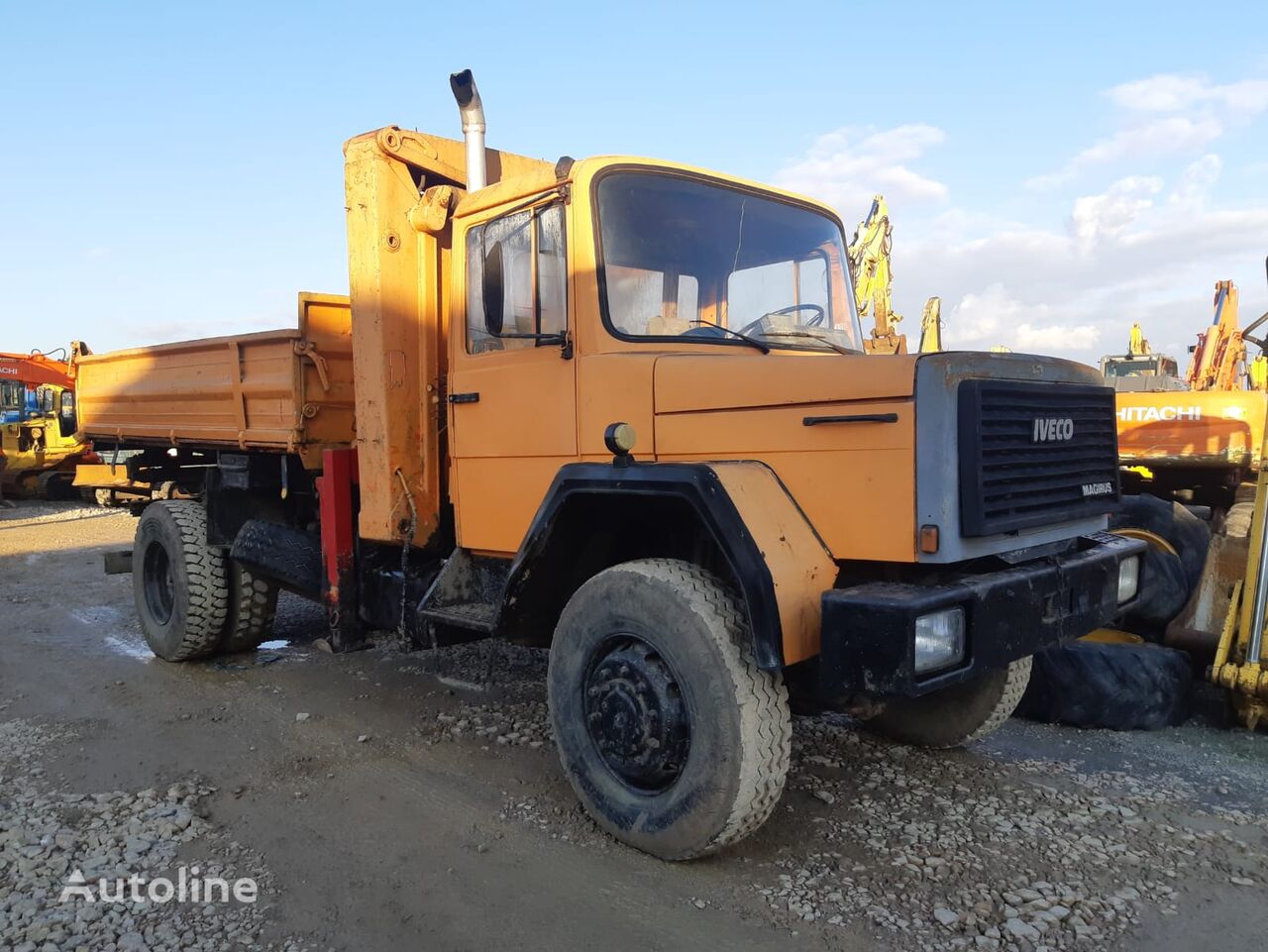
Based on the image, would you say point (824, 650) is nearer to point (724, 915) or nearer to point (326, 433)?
point (724, 915)

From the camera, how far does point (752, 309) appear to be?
3.82 m

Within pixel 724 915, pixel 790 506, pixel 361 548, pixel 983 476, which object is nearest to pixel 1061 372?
pixel 983 476

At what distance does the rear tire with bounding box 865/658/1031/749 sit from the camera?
3.86 m

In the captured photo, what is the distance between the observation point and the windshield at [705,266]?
11.9 ft

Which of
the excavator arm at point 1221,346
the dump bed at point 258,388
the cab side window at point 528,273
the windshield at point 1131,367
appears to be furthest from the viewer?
the windshield at point 1131,367

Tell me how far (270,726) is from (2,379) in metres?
17.7

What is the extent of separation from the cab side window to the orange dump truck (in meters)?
0.02

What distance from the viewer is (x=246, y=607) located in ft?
19.3

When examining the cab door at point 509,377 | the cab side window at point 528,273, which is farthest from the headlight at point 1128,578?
the cab side window at point 528,273

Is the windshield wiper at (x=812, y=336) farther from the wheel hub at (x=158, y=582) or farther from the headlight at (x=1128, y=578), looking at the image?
the wheel hub at (x=158, y=582)

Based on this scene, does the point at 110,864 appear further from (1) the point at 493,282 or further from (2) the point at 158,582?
(2) the point at 158,582

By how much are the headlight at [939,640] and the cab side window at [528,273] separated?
1.84m

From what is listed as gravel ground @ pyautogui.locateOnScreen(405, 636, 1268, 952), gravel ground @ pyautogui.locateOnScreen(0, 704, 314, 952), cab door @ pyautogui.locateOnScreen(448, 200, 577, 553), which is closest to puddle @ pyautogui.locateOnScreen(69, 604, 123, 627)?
gravel ground @ pyautogui.locateOnScreen(0, 704, 314, 952)

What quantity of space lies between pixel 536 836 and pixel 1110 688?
114 inches
